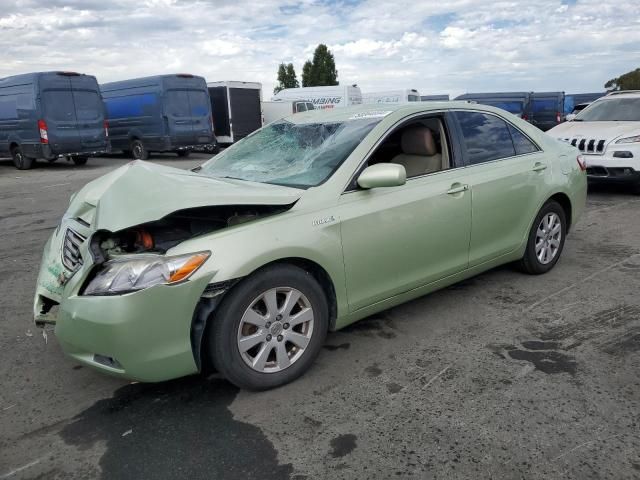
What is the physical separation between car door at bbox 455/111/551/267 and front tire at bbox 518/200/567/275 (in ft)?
0.64

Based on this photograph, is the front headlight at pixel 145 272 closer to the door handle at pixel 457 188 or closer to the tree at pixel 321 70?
the door handle at pixel 457 188

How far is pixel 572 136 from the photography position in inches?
349

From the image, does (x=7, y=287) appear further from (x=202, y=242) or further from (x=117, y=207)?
(x=202, y=242)

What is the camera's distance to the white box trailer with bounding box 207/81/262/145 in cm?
2052

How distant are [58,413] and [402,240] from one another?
87.5 inches

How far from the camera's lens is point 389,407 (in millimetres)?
2855

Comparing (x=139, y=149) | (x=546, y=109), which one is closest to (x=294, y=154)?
(x=139, y=149)

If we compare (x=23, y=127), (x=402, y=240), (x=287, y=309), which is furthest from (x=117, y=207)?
(x=23, y=127)

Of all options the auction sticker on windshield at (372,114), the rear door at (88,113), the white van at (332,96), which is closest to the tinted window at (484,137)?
the auction sticker on windshield at (372,114)

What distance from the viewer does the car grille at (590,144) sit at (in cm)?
842

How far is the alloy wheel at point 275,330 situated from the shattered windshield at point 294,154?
729 millimetres

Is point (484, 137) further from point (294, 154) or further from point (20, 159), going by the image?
point (20, 159)

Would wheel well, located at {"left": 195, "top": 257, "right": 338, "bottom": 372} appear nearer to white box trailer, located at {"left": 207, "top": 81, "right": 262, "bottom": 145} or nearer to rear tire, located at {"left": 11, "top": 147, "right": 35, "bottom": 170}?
rear tire, located at {"left": 11, "top": 147, "right": 35, "bottom": 170}

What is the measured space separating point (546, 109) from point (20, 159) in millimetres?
21557
